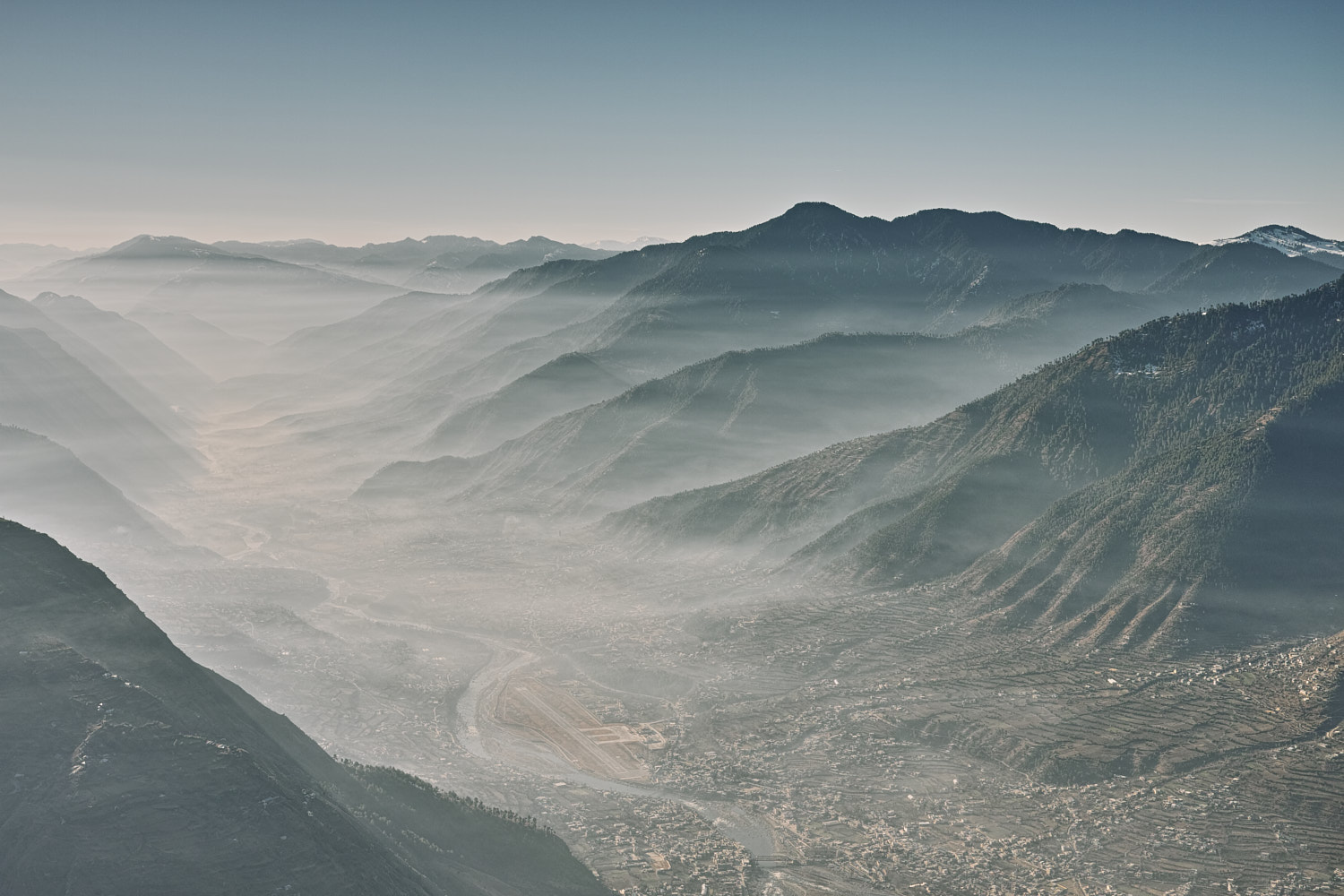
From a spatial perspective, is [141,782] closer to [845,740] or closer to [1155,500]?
[845,740]

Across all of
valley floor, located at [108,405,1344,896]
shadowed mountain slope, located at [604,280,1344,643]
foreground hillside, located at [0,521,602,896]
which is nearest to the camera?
foreground hillside, located at [0,521,602,896]

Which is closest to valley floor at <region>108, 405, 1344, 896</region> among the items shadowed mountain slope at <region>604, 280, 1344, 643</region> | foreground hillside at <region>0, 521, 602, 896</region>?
shadowed mountain slope at <region>604, 280, 1344, 643</region>

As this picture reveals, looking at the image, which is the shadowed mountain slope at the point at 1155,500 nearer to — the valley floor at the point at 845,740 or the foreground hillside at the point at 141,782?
the valley floor at the point at 845,740

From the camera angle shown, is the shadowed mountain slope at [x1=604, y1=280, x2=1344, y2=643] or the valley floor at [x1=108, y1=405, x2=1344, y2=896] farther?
the shadowed mountain slope at [x1=604, y1=280, x2=1344, y2=643]

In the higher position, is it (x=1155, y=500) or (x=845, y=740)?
(x=1155, y=500)

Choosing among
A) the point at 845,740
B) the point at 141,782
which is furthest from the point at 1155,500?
the point at 141,782

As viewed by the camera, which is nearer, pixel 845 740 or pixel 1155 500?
pixel 845 740

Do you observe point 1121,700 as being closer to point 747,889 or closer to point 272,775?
point 747,889

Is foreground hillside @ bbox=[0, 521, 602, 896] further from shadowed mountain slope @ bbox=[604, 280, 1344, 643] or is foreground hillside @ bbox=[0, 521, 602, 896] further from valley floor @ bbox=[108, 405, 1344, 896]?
shadowed mountain slope @ bbox=[604, 280, 1344, 643]
